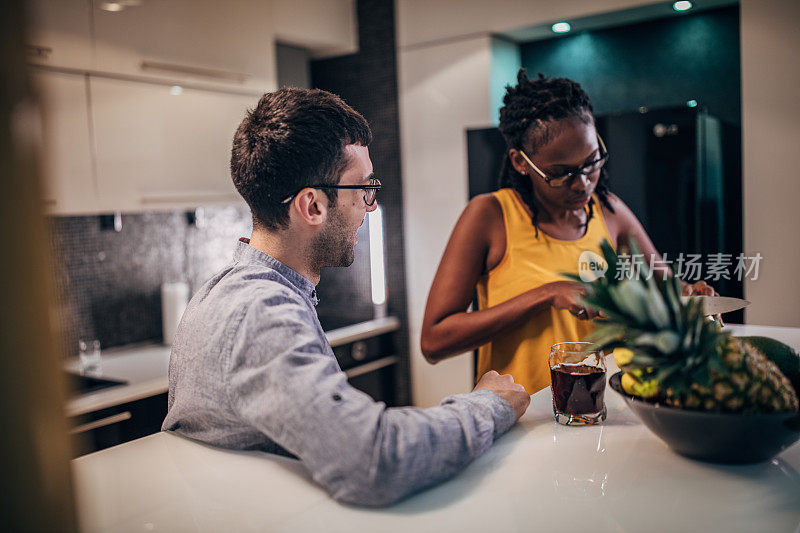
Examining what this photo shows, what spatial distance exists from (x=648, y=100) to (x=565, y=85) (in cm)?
154

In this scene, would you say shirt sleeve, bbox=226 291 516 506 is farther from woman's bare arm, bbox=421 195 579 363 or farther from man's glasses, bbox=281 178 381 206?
woman's bare arm, bbox=421 195 579 363

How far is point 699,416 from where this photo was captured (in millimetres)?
881

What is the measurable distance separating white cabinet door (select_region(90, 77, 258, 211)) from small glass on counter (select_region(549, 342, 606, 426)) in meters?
1.83

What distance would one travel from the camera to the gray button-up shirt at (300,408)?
0.83m

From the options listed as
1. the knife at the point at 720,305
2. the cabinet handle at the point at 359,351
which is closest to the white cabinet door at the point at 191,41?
the cabinet handle at the point at 359,351

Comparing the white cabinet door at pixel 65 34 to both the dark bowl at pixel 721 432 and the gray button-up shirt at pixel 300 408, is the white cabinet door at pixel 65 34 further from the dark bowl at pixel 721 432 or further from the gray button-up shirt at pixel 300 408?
the dark bowl at pixel 721 432

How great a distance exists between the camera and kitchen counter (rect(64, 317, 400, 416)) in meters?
2.17

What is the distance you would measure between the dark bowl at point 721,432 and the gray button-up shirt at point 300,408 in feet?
0.81

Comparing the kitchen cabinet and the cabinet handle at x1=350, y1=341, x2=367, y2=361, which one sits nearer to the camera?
the kitchen cabinet

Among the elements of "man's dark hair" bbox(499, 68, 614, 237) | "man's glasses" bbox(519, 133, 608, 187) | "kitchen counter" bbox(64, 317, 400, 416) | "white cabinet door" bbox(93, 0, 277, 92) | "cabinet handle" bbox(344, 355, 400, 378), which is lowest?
"cabinet handle" bbox(344, 355, 400, 378)

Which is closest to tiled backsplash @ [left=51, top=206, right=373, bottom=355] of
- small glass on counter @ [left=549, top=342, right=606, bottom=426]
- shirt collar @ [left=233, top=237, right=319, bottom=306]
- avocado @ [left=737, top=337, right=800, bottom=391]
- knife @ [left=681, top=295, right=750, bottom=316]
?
shirt collar @ [left=233, top=237, right=319, bottom=306]

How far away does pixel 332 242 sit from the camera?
3.82 feet

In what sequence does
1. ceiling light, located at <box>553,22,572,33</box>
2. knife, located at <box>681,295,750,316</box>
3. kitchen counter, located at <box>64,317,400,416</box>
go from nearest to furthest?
1. knife, located at <box>681,295,750,316</box>
2. kitchen counter, located at <box>64,317,400,416</box>
3. ceiling light, located at <box>553,22,572,33</box>

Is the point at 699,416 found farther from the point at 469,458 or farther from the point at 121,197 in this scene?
the point at 121,197
